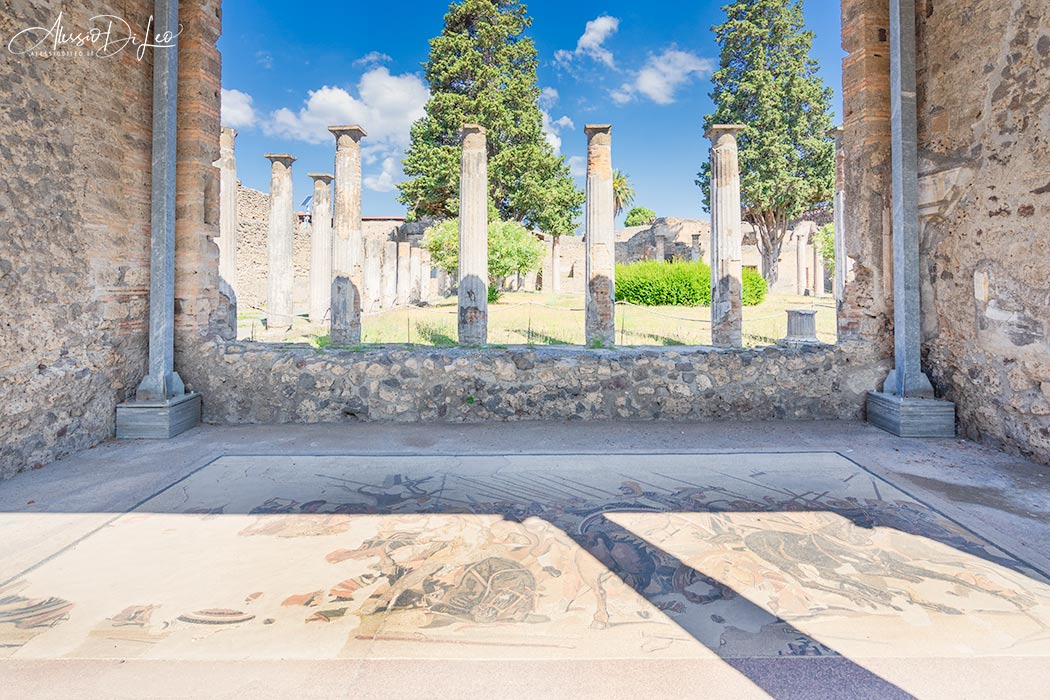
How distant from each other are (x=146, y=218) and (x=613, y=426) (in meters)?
4.12

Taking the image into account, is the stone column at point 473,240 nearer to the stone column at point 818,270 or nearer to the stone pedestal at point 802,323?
the stone pedestal at point 802,323

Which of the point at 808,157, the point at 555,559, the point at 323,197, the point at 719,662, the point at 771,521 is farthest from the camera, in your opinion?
the point at 808,157

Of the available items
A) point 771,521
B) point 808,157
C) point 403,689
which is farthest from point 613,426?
point 808,157

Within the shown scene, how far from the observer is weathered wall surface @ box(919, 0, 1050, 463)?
3430 mm

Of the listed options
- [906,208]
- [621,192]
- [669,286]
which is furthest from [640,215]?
[906,208]

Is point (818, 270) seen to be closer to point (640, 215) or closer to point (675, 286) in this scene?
point (675, 286)

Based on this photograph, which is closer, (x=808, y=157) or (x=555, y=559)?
(x=555, y=559)

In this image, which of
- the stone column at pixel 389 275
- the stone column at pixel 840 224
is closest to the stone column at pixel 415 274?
the stone column at pixel 389 275

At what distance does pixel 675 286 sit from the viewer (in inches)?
792

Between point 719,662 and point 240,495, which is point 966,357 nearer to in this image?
point 719,662

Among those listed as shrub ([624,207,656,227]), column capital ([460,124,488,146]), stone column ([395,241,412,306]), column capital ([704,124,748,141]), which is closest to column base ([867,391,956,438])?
column capital ([704,124,748,141])

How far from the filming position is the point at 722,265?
28.6 ft

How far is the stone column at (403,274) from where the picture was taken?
2159cm

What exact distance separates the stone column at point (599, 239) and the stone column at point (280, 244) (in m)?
7.43
